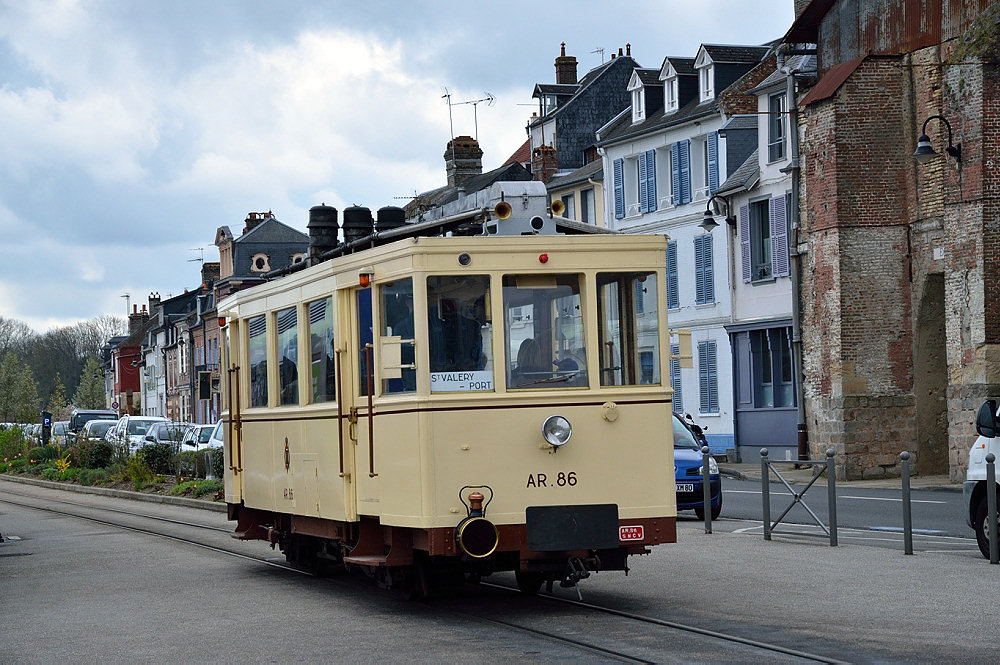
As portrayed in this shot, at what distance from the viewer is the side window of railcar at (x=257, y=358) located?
14.3 meters

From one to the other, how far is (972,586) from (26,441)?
40.9 metres

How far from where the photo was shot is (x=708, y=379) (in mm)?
43938

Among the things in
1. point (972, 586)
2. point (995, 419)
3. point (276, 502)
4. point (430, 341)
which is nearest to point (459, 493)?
point (430, 341)

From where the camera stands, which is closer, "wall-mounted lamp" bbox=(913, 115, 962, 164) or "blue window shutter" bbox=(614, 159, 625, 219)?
"wall-mounted lamp" bbox=(913, 115, 962, 164)

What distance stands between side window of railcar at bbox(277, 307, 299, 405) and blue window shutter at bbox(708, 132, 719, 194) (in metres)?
30.8

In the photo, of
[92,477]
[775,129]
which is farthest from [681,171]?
[92,477]

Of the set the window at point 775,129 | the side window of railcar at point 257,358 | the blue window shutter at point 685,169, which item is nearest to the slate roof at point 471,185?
the blue window shutter at point 685,169

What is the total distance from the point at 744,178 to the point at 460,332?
3089 centimetres

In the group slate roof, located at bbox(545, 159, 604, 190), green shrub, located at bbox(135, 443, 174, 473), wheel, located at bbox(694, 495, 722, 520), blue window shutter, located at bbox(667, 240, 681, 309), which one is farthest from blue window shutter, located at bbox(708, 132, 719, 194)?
wheel, located at bbox(694, 495, 722, 520)

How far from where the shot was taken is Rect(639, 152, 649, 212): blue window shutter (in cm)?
4694

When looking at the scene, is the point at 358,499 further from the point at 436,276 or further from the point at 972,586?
the point at 972,586

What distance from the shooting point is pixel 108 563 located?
17.0m

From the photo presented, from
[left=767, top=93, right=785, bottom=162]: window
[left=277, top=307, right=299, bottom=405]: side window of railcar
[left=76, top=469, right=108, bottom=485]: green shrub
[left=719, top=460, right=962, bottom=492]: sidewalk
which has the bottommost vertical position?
[left=719, top=460, right=962, bottom=492]: sidewalk

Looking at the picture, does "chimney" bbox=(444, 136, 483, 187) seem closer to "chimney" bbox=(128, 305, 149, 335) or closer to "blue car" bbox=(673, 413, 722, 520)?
"blue car" bbox=(673, 413, 722, 520)
